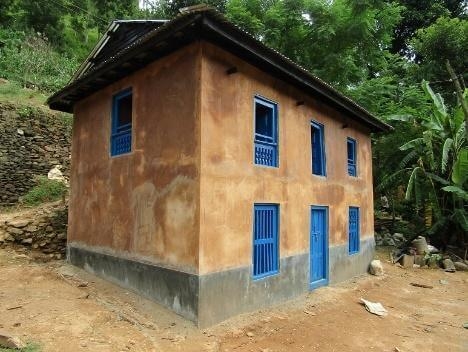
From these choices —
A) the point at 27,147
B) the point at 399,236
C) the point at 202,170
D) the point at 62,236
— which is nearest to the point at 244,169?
the point at 202,170

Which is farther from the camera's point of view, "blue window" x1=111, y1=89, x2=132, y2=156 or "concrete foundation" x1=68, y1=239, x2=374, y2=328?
"blue window" x1=111, y1=89, x2=132, y2=156

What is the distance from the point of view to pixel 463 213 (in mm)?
14102

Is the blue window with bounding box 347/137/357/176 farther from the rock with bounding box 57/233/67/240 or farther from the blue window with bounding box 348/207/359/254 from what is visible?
the rock with bounding box 57/233/67/240

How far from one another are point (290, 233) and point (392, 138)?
34.8 feet

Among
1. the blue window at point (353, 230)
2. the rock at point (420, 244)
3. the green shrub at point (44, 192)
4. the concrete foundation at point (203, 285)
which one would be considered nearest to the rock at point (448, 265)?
the rock at point (420, 244)

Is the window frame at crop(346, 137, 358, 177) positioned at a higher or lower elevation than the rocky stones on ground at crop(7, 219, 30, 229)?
higher

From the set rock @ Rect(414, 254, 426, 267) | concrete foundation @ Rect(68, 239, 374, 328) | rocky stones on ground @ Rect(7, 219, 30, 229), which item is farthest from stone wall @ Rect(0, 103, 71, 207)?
rock @ Rect(414, 254, 426, 267)

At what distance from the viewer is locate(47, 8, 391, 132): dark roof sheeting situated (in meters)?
6.54

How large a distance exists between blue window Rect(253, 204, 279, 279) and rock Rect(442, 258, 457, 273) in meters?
9.00

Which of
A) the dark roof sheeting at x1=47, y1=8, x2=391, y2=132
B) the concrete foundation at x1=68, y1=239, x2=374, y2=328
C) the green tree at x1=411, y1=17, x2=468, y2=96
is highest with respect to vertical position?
the green tree at x1=411, y1=17, x2=468, y2=96

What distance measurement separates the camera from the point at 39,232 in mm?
11422

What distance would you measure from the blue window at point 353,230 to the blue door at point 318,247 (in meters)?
2.07

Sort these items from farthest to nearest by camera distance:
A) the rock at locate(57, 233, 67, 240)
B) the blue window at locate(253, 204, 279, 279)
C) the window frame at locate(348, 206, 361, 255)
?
the window frame at locate(348, 206, 361, 255) < the rock at locate(57, 233, 67, 240) < the blue window at locate(253, 204, 279, 279)

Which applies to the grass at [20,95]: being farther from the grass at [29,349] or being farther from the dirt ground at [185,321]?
the grass at [29,349]
